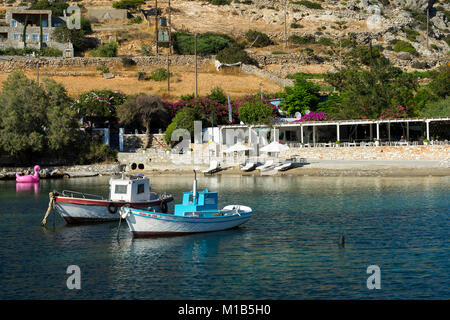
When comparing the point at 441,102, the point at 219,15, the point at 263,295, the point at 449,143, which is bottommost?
the point at 263,295

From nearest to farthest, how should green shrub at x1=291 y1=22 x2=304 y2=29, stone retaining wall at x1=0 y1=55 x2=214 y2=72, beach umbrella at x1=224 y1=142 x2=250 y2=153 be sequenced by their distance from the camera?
beach umbrella at x1=224 y1=142 x2=250 y2=153
stone retaining wall at x1=0 y1=55 x2=214 y2=72
green shrub at x1=291 y1=22 x2=304 y2=29

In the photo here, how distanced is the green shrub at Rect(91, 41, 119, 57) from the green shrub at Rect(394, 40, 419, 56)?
53638 mm

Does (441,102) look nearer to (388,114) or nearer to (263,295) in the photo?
(388,114)

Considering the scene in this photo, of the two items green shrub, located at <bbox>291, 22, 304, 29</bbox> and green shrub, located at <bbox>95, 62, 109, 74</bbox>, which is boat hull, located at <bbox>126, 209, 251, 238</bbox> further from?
green shrub, located at <bbox>291, 22, 304, 29</bbox>

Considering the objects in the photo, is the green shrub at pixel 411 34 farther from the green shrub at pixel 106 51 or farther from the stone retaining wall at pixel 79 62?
the green shrub at pixel 106 51

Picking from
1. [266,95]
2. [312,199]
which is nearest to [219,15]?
[266,95]

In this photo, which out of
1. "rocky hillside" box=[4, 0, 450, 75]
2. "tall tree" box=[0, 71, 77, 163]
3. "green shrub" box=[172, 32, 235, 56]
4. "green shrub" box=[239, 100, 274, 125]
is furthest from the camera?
"rocky hillside" box=[4, 0, 450, 75]

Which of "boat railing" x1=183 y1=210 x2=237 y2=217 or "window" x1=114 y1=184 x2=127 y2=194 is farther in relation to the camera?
"window" x1=114 y1=184 x2=127 y2=194

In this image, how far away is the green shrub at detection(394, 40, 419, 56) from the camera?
4562 inches

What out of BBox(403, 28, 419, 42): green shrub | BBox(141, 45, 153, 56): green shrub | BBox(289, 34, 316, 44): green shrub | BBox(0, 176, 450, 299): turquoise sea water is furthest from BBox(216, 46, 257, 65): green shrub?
BBox(0, 176, 450, 299): turquoise sea water

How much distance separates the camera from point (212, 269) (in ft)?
77.6

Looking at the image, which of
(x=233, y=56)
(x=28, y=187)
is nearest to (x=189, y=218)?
(x=28, y=187)

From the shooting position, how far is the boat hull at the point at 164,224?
2908cm

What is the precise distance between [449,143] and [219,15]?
3207 inches
